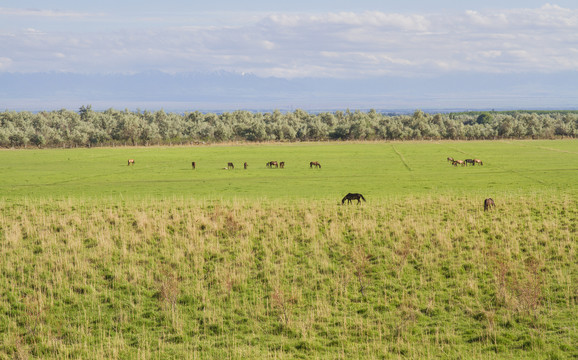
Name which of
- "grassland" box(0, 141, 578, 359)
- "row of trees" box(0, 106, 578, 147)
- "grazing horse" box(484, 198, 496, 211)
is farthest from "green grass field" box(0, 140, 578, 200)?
"row of trees" box(0, 106, 578, 147)

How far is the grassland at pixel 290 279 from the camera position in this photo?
17781 mm

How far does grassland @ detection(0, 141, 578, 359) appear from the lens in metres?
17.8

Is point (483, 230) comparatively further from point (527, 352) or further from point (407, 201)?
point (527, 352)

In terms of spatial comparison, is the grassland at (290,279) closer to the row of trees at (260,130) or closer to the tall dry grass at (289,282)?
the tall dry grass at (289,282)

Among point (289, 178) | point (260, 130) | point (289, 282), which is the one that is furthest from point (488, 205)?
point (260, 130)

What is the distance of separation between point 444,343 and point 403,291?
15.1 ft

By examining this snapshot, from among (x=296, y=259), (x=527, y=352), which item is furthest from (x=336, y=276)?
(x=527, y=352)

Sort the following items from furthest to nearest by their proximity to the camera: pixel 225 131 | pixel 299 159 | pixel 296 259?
1. pixel 225 131
2. pixel 299 159
3. pixel 296 259

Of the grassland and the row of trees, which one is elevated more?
the row of trees

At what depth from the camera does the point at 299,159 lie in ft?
286

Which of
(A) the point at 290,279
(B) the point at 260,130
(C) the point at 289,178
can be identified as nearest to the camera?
(A) the point at 290,279

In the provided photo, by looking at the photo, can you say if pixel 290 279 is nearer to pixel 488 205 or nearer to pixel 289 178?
pixel 488 205

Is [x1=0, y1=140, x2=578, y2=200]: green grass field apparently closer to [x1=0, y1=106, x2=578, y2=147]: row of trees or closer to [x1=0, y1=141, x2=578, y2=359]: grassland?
[x1=0, y1=141, x2=578, y2=359]: grassland

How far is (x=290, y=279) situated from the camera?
923 inches
